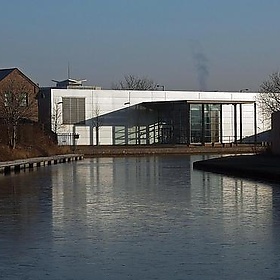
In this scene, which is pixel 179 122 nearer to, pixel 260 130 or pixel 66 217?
pixel 260 130

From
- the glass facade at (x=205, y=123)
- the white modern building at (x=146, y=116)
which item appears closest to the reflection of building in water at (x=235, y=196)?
the white modern building at (x=146, y=116)

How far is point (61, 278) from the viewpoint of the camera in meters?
10.6

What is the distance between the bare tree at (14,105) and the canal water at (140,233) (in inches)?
1415

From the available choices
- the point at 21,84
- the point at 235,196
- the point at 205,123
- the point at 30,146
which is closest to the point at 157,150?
the point at 205,123

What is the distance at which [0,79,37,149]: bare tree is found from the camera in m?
62.8

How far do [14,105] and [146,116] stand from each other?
33461 mm

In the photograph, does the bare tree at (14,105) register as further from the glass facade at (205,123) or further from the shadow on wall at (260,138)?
the shadow on wall at (260,138)

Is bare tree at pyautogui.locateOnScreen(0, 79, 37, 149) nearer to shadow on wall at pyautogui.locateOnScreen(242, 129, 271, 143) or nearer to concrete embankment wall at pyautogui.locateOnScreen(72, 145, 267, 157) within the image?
concrete embankment wall at pyautogui.locateOnScreen(72, 145, 267, 157)

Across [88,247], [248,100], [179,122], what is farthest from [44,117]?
[88,247]

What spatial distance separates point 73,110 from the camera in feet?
311

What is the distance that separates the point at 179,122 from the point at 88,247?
84.5 meters

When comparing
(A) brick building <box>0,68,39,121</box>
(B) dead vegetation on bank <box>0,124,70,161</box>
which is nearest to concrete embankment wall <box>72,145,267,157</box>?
(B) dead vegetation on bank <box>0,124,70,161</box>

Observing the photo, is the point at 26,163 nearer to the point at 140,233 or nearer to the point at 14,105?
the point at 14,105

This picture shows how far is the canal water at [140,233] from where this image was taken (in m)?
11.2
